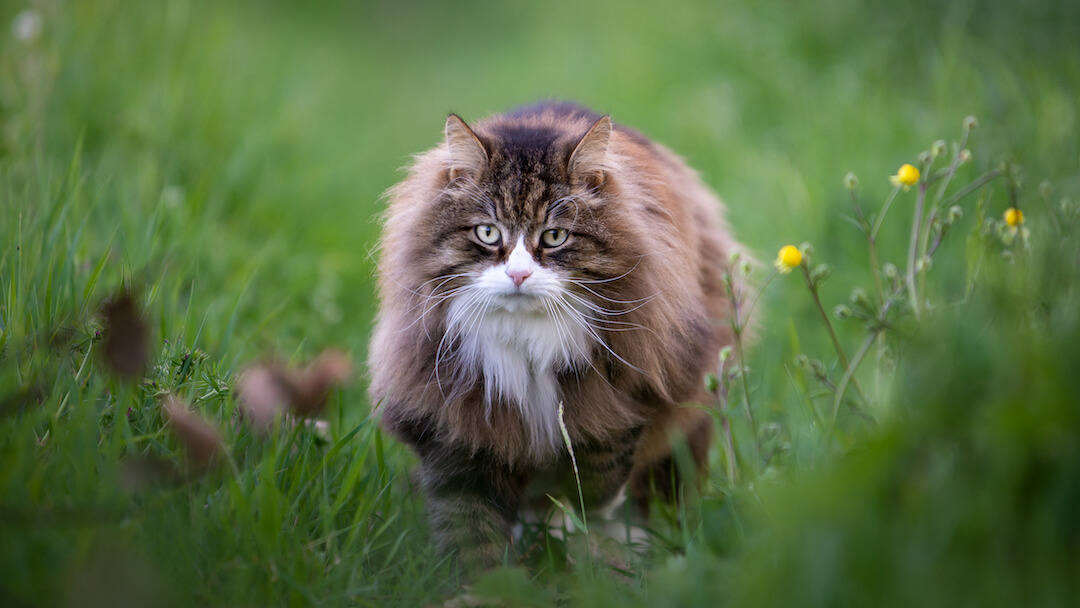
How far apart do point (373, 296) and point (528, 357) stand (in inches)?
68.6

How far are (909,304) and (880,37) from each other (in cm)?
350

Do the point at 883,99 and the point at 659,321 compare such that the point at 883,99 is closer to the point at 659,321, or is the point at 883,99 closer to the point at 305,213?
the point at 659,321

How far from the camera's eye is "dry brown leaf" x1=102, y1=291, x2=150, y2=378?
153 cm

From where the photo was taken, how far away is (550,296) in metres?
2.26

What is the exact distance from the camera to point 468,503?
8.10 feet

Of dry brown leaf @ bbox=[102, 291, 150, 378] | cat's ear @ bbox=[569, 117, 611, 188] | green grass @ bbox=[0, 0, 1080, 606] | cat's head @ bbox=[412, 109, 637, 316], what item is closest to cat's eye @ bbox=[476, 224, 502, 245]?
cat's head @ bbox=[412, 109, 637, 316]

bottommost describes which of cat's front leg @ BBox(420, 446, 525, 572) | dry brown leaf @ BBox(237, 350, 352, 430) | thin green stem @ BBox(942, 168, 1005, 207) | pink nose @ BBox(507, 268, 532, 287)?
cat's front leg @ BBox(420, 446, 525, 572)

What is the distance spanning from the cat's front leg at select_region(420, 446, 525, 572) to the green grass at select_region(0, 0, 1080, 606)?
88mm

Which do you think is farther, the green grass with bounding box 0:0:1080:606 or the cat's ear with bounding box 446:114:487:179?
the cat's ear with bounding box 446:114:487:179

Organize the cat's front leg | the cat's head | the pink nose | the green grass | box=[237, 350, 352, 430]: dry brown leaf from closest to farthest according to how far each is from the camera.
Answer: the green grass → box=[237, 350, 352, 430]: dry brown leaf → the pink nose → the cat's head → the cat's front leg

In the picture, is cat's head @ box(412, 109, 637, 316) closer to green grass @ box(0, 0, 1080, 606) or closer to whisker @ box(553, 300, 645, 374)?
whisker @ box(553, 300, 645, 374)

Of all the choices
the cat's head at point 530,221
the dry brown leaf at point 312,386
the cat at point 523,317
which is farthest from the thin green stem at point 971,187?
the dry brown leaf at point 312,386

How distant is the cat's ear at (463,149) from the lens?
94.0 inches

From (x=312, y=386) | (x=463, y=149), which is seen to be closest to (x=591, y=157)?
(x=463, y=149)
